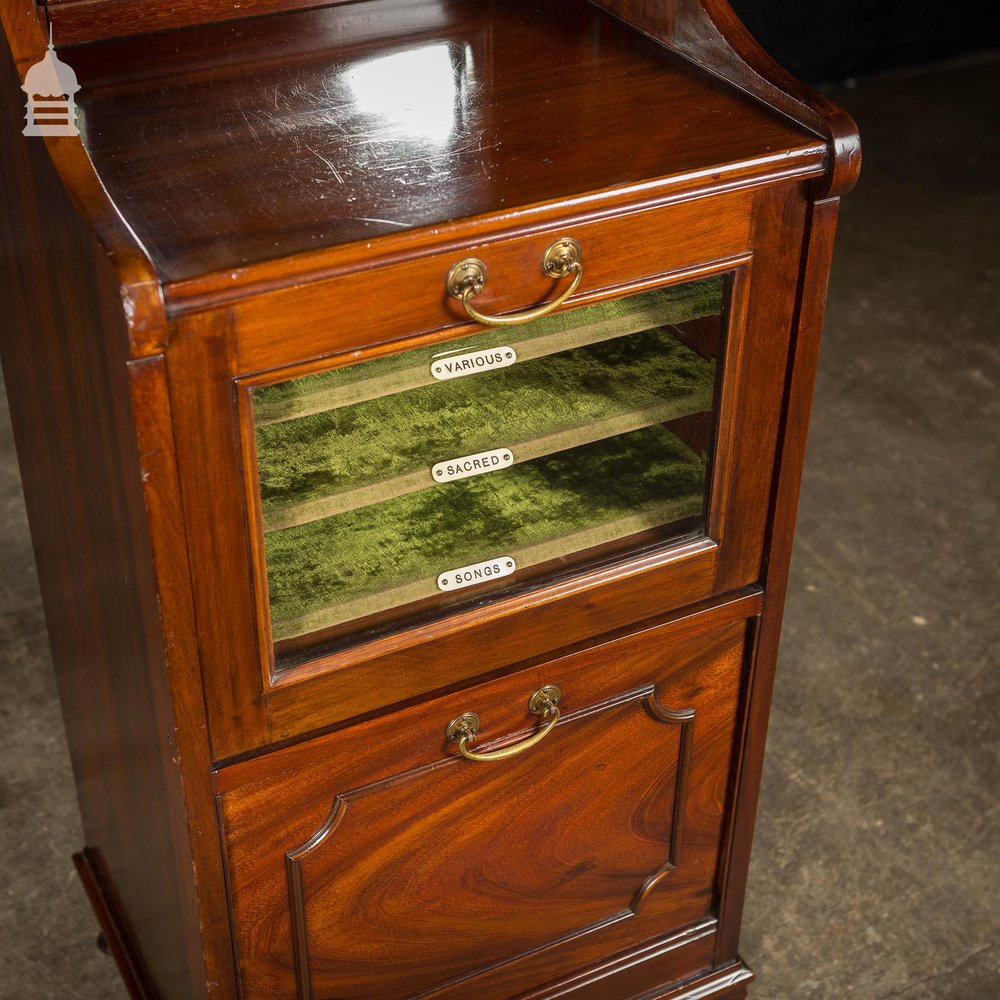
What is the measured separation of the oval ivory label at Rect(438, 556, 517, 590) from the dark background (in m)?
3.54

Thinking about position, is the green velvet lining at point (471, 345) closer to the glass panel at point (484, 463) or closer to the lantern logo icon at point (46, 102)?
the glass panel at point (484, 463)

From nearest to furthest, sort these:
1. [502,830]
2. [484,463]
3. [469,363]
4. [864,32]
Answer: [469,363]
[484,463]
[502,830]
[864,32]

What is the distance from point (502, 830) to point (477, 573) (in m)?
0.36

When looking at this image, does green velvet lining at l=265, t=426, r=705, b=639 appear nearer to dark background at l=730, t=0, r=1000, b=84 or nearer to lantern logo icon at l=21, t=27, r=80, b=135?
lantern logo icon at l=21, t=27, r=80, b=135

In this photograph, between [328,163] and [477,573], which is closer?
[328,163]

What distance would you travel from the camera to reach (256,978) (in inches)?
61.0

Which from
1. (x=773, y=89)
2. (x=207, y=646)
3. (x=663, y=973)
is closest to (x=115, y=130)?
(x=207, y=646)

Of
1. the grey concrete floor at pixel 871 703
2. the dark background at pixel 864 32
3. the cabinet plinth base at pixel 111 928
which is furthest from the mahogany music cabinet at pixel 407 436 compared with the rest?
the dark background at pixel 864 32

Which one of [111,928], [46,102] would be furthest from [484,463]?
[111,928]

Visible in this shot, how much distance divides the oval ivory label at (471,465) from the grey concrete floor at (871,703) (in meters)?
1.08

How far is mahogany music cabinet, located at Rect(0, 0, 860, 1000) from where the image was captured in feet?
3.88

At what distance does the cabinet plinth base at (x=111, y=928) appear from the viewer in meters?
1.93

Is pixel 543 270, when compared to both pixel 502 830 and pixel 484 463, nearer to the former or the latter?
pixel 484 463

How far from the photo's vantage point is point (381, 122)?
1.33 meters
